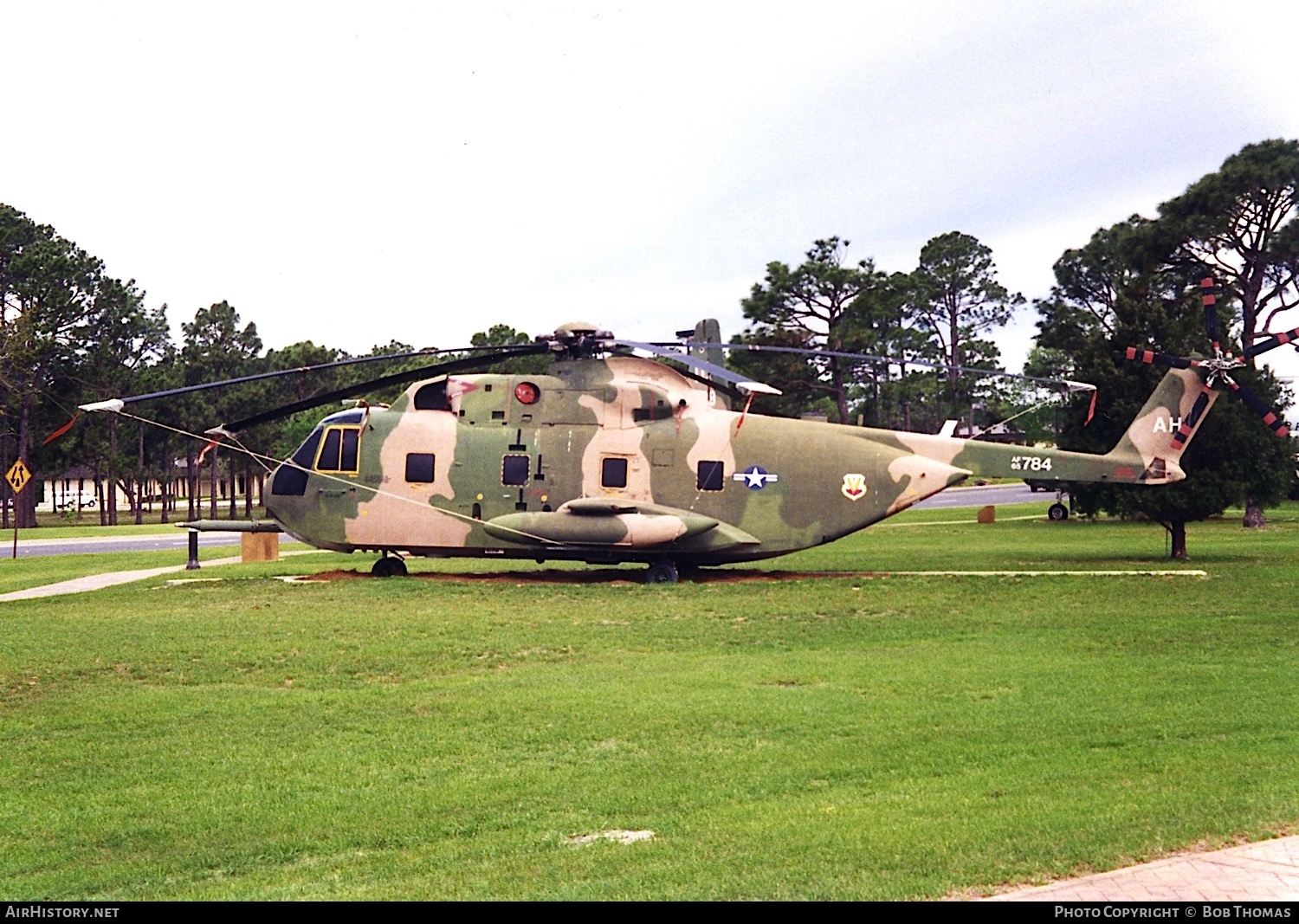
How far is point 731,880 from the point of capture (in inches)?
289

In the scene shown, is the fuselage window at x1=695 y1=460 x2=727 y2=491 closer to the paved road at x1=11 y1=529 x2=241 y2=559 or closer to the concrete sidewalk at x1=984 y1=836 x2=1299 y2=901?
the concrete sidewalk at x1=984 y1=836 x2=1299 y2=901

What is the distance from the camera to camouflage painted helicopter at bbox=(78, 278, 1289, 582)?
26.4m

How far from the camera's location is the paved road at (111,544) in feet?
148

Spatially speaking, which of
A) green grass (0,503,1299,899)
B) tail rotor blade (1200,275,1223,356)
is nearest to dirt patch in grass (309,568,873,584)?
green grass (0,503,1299,899)

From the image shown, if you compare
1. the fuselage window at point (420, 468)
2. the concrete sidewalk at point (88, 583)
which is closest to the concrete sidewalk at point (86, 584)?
the concrete sidewalk at point (88, 583)

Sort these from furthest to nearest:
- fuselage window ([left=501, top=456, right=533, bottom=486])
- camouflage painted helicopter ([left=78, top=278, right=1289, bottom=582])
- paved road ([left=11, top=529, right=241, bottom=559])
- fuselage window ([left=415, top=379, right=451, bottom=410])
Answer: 1. paved road ([left=11, top=529, right=241, bottom=559])
2. fuselage window ([left=415, top=379, right=451, bottom=410])
3. fuselage window ([left=501, top=456, right=533, bottom=486])
4. camouflage painted helicopter ([left=78, top=278, right=1289, bottom=582])

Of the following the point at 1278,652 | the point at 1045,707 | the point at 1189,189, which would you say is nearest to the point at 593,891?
the point at 1045,707

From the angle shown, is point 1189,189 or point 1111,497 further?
point 1189,189

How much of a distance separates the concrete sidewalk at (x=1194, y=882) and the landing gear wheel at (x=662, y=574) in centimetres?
1916

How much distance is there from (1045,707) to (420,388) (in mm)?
17820

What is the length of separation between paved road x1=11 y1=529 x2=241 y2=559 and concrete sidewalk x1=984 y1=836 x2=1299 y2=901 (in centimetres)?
3733

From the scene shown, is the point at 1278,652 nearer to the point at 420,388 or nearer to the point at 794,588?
the point at 794,588

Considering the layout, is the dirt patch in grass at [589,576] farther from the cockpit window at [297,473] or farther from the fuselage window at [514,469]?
the fuselage window at [514,469]

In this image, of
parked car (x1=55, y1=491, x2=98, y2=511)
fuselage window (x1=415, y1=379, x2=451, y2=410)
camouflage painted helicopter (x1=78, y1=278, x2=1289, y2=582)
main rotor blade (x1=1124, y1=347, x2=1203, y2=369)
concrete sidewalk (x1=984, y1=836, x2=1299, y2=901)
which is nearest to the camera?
concrete sidewalk (x1=984, y1=836, x2=1299, y2=901)
